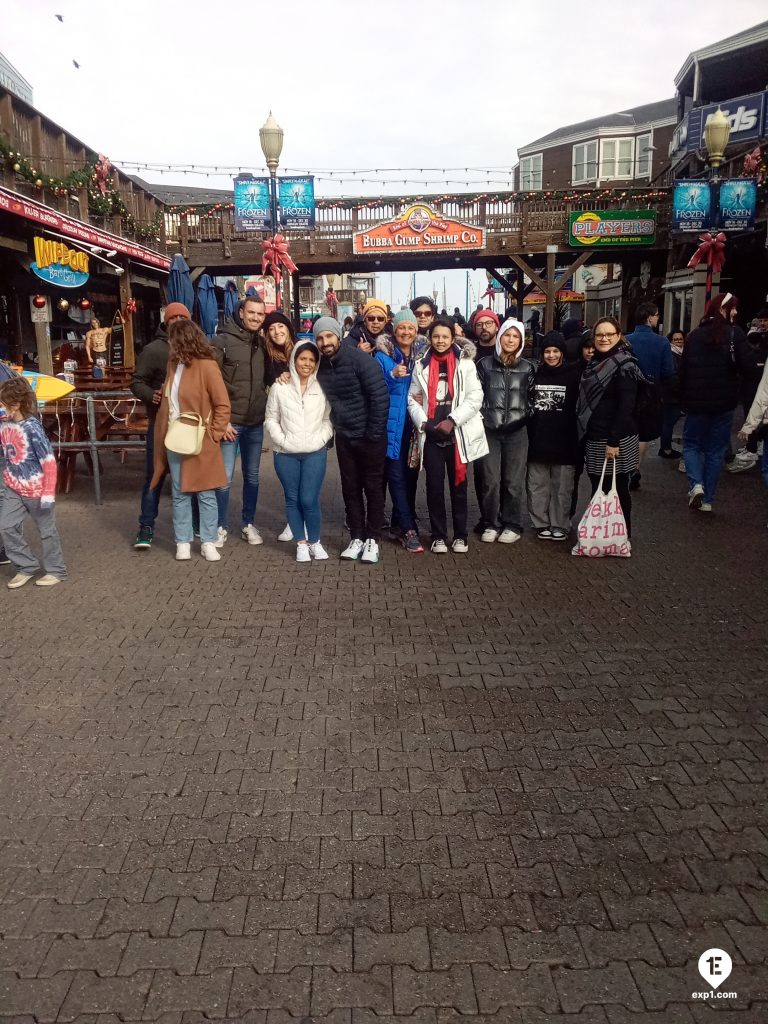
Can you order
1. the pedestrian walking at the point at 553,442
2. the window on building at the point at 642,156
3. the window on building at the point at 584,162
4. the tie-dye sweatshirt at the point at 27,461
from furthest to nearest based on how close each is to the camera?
the window on building at the point at 584,162 → the window on building at the point at 642,156 → the pedestrian walking at the point at 553,442 → the tie-dye sweatshirt at the point at 27,461

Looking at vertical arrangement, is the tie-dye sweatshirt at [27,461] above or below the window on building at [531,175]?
below

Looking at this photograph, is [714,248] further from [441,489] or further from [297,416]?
[297,416]

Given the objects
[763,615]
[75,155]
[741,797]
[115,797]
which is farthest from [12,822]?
[75,155]

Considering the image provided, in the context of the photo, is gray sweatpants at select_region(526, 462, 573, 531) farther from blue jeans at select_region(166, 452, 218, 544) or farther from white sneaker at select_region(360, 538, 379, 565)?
blue jeans at select_region(166, 452, 218, 544)

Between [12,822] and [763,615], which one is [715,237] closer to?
[763,615]

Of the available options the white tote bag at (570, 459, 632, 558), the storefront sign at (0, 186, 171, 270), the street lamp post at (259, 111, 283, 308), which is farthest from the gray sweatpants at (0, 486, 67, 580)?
the street lamp post at (259, 111, 283, 308)

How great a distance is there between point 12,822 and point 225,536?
4135mm

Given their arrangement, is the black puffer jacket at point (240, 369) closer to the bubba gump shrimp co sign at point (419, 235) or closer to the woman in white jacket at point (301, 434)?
the woman in white jacket at point (301, 434)

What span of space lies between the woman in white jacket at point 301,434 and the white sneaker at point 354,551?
0.61 ft

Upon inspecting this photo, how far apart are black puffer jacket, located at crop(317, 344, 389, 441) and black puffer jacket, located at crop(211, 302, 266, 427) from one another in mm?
741

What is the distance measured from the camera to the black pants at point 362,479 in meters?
6.63

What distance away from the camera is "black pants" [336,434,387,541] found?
21.7 feet

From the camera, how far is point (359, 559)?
6719 mm

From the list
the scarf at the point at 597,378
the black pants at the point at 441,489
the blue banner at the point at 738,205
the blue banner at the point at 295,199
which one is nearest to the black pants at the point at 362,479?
the black pants at the point at 441,489
